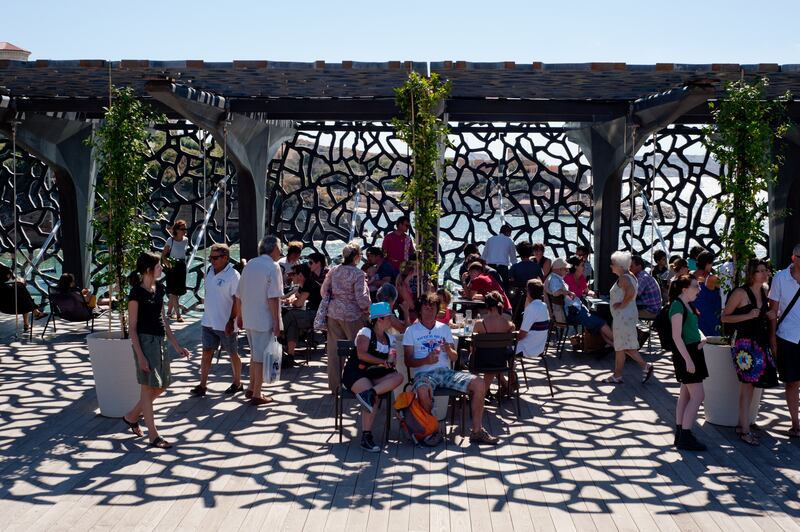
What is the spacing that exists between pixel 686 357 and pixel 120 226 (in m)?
5.47

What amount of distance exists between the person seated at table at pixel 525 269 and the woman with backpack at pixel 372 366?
5801 millimetres

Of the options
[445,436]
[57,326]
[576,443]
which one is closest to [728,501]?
[576,443]

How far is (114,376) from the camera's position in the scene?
9.20 meters

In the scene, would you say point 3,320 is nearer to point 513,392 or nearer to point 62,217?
point 62,217

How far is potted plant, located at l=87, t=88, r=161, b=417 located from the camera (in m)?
9.21

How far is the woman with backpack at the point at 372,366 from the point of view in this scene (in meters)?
8.30

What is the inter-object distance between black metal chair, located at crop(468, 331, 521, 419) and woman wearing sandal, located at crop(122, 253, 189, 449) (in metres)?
2.84

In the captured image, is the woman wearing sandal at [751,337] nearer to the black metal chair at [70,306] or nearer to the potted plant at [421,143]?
the potted plant at [421,143]

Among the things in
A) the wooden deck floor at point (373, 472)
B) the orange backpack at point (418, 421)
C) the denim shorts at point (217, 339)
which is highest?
the denim shorts at point (217, 339)

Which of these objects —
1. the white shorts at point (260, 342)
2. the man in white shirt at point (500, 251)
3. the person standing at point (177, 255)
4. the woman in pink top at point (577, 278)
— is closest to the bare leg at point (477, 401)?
the white shorts at point (260, 342)

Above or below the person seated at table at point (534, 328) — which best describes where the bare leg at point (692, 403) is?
below

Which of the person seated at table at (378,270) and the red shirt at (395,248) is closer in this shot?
the person seated at table at (378,270)

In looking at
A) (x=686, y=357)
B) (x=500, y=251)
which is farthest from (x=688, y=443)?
(x=500, y=251)

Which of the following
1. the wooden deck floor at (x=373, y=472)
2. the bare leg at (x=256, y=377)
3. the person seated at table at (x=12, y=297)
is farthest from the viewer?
the person seated at table at (x=12, y=297)
